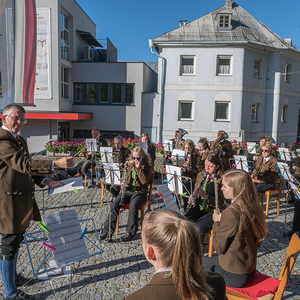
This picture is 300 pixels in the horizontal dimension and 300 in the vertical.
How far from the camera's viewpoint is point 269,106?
61.6 ft

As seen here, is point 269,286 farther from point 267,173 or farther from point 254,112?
point 254,112

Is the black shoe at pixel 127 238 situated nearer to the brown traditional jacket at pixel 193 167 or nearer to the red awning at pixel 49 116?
the brown traditional jacket at pixel 193 167

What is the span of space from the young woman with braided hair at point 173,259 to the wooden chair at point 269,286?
117cm

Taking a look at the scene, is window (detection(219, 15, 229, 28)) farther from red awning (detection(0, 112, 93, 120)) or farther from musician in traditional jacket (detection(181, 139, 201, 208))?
musician in traditional jacket (detection(181, 139, 201, 208))

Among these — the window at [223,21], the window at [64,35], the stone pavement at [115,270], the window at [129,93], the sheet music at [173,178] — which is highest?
the window at [223,21]

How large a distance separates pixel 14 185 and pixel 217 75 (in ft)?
53.0

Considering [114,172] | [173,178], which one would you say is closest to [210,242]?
[173,178]

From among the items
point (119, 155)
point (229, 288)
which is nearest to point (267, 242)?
point (229, 288)

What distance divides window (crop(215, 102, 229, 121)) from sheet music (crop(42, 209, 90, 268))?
51.9 feet

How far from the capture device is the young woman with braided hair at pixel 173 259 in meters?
1.37

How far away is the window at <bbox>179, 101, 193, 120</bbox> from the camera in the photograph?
17.9 metres

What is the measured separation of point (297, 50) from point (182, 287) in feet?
69.9

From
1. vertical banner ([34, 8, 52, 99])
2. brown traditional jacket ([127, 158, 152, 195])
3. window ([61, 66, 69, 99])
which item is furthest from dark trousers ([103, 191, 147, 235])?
window ([61, 66, 69, 99])

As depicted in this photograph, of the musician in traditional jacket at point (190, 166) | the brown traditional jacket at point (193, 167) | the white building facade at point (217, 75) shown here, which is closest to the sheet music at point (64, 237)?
the musician in traditional jacket at point (190, 166)
